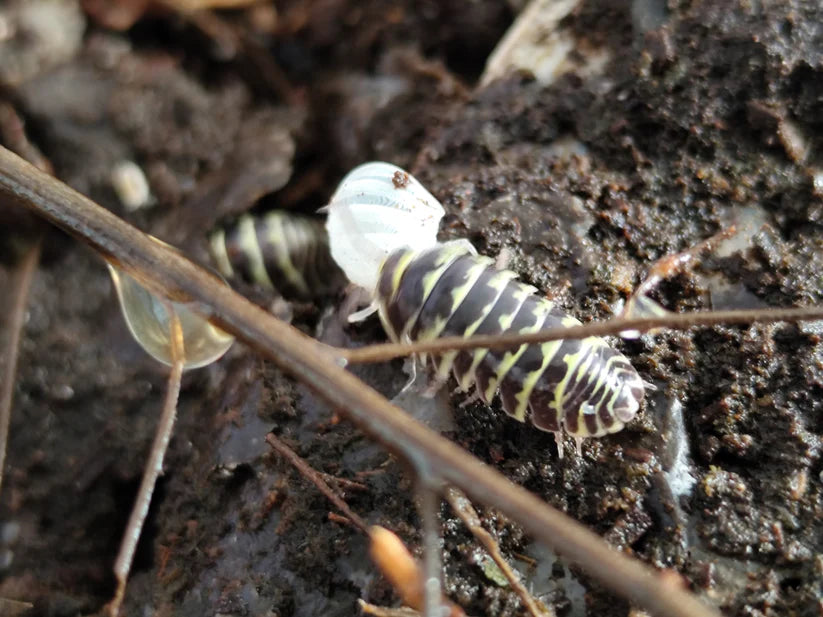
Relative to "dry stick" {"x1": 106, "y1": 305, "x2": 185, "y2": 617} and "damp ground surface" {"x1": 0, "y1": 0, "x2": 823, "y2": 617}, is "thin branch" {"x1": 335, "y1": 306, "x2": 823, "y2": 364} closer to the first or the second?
"dry stick" {"x1": 106, "y1": 305, "x2": 185, "y2": 617}

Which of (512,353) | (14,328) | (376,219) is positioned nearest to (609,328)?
(512,353)

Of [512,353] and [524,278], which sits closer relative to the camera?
[512,353]

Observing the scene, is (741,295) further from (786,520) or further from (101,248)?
(101,248)

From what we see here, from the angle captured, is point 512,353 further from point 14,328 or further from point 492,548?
point 14,328

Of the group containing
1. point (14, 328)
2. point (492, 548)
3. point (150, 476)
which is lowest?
point (14, 328)

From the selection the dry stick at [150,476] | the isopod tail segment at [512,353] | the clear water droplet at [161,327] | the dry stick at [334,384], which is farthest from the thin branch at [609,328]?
the clear water droplet at [161,327]

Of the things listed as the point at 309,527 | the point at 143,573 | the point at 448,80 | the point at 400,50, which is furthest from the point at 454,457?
the point at 400,50

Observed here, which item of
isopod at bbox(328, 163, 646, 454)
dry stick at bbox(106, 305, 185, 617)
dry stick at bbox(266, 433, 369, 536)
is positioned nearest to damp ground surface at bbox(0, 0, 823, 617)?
dry stick at bbox(266, 433, 369, 536)

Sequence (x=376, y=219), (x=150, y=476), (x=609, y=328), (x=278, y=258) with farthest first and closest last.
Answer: (x=278, y=258) → (x=376, y=219) → (x=150, y=476) → (x=609, y=328)
